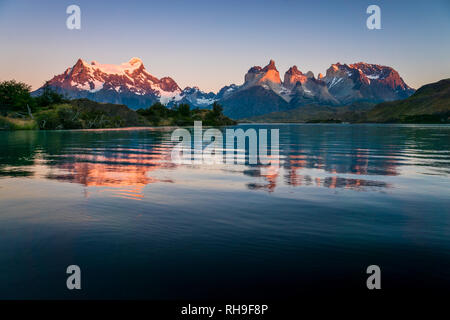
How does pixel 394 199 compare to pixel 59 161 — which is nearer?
pixel 394 199

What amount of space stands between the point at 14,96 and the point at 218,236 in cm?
17660

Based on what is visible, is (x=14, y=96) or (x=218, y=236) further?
(x=14, y=96)

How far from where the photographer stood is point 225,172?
29.5m

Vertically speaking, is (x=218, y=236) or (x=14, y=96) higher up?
(x=14, y=96)

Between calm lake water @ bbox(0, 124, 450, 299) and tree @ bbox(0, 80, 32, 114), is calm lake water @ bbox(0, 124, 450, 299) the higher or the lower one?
the lower one

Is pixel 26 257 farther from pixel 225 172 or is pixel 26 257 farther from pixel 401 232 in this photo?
pixel 225 172

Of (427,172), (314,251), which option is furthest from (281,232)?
(427,172)

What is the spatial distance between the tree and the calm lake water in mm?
155016

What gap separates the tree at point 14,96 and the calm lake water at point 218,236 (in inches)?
6103

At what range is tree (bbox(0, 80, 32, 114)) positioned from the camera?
15488cm

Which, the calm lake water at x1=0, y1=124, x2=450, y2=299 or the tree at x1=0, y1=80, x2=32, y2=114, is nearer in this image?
the calm lake water at x1=0, y1=124, x2=450, y2=299

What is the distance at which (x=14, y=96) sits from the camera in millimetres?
157375

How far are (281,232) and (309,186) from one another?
1054 cm

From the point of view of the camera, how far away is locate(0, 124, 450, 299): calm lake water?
8969mm
